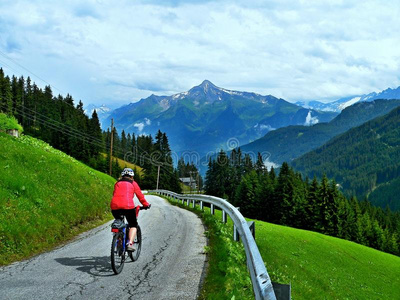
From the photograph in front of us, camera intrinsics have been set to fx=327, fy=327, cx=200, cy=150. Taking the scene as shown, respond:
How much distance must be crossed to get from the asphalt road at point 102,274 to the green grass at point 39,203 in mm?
943

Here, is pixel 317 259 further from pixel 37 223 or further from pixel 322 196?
pixel 322 196

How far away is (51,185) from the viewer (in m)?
16.4

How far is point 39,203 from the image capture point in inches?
533

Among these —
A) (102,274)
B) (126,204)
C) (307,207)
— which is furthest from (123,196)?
(307,207)

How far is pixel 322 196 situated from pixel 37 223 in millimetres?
61909

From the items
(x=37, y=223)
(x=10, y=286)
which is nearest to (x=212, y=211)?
(x=37, y=223)

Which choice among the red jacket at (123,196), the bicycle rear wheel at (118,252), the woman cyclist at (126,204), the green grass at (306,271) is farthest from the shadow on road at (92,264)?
the green grass at (306,271)

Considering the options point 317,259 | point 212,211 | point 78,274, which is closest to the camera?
point 78,274

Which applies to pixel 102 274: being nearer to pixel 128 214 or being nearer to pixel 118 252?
pixel 118 252

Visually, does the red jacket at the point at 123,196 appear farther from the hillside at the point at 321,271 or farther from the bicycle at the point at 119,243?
the hillside at the point at 321,271

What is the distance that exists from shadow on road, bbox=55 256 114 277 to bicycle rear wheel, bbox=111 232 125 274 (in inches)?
9.2

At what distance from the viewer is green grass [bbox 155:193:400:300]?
8.32 metres

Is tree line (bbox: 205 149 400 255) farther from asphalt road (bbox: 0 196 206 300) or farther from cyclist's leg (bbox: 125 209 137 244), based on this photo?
cyclist's leg (bbox: 125 209 137 244)

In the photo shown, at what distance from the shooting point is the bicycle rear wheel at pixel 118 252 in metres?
8.12
